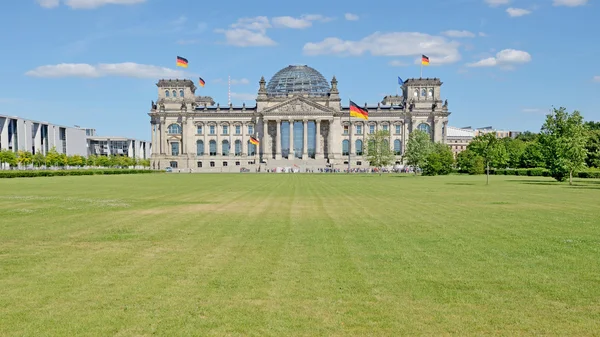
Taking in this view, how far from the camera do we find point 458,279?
472 inches

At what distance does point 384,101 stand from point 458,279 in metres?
184

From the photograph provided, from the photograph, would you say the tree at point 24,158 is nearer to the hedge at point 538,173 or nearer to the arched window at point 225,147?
the arched window at point 225,147

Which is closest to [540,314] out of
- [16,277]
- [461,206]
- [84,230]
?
[16,277]

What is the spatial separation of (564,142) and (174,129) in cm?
13059

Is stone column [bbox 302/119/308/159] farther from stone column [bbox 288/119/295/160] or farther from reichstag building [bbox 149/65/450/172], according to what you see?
stone column [bbox 288/119/295/160]

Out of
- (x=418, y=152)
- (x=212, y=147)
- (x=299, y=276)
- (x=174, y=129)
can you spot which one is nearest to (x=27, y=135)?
(x=174, y=129)

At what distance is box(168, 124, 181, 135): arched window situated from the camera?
544ft

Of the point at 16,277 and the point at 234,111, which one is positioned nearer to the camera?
→ the point at 16,277

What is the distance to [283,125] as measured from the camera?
163 meters

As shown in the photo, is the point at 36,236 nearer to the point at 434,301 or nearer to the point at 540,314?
the point at 434,301

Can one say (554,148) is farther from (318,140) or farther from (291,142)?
(291,142)

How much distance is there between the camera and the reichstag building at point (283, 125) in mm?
159750

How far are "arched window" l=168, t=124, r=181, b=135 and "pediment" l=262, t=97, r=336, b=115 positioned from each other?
3005cm

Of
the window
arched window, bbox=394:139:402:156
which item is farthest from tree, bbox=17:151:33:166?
arched window, bbox=394:139:402:156
